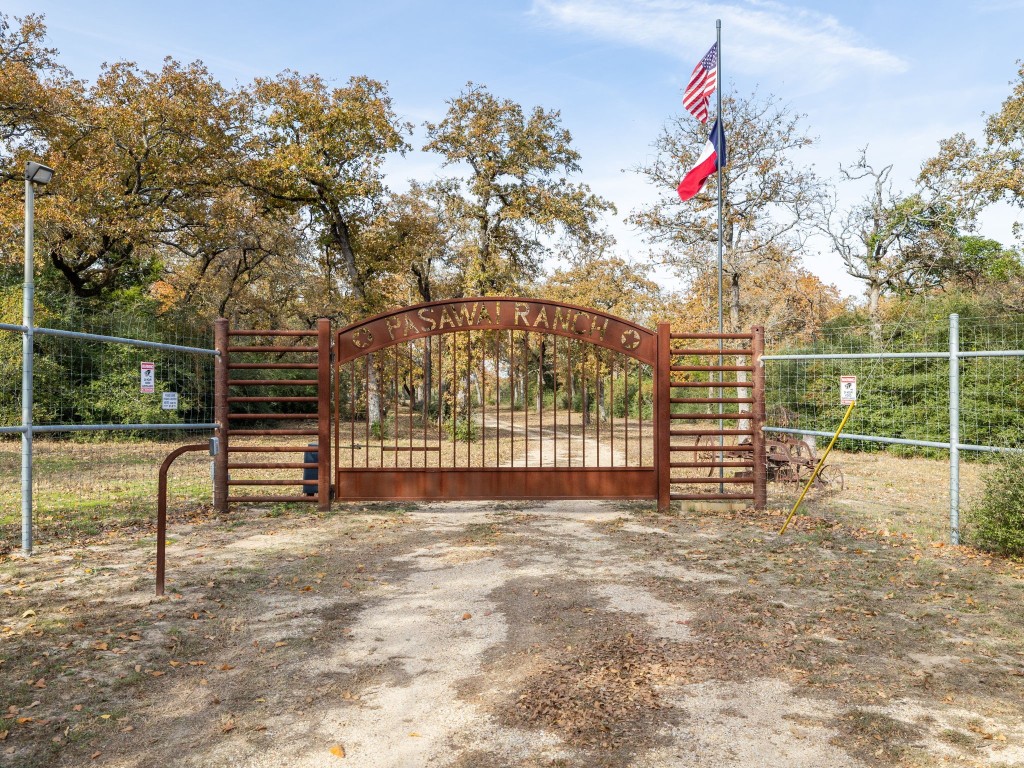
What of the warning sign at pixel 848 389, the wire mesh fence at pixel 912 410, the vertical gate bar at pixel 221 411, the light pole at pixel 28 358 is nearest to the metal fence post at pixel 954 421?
the warning sign at pixel 848 389

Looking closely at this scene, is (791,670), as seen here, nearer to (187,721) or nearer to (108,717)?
(187,721)

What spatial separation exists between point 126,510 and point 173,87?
54.3ft

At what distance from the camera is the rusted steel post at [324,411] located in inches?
361

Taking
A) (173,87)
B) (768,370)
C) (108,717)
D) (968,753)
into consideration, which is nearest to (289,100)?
(173,87)

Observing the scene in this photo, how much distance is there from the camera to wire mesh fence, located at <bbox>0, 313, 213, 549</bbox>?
9023 millimetres

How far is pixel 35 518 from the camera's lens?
879cm

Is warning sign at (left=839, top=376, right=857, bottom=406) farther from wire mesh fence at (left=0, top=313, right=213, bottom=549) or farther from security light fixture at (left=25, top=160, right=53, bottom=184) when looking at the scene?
security light fixture at (left=25, top=160, right=53, bottom=184)

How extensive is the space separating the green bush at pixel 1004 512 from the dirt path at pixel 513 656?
13.3 inches

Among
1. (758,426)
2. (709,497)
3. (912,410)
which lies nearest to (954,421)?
(758,426)

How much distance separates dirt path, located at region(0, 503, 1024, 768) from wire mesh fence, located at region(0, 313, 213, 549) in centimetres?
222

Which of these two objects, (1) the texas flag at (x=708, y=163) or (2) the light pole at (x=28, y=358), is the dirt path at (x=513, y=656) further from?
(1) the texas flag at (x=708, y=163)

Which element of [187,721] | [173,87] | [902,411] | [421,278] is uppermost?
[173,87]

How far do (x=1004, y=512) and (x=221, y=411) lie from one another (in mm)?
8854

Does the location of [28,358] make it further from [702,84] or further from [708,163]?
[702,84]
